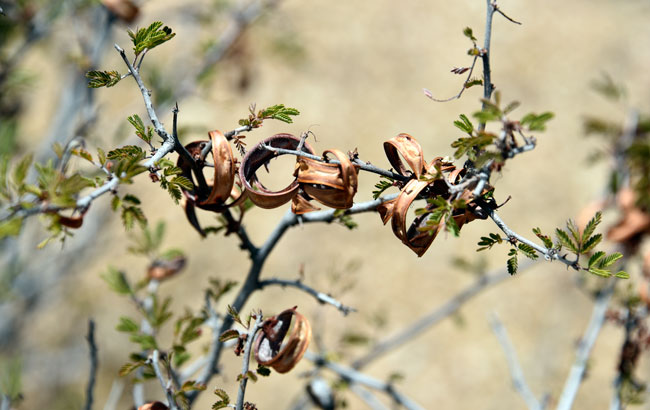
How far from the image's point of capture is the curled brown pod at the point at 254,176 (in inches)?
46.4

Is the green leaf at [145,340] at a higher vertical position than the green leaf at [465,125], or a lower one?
lower

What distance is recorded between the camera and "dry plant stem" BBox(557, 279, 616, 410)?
2.19 meters

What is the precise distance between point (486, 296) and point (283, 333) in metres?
6.44

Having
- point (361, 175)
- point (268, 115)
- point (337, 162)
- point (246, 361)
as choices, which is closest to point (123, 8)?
point (268, 115)

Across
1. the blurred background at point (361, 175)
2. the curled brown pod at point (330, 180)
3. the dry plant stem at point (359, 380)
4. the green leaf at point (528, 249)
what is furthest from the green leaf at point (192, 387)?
the blurred background at point (361, 175)

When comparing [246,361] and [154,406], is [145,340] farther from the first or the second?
[246,361]

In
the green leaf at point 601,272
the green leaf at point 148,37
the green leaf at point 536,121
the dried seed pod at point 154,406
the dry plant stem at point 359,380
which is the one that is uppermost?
the green leaf at point 148,37

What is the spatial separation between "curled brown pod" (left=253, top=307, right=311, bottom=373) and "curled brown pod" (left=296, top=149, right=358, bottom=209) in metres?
0.30

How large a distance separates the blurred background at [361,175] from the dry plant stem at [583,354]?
0.77m

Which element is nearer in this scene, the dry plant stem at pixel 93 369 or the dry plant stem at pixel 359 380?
the dry plant stem at pixel 93 369

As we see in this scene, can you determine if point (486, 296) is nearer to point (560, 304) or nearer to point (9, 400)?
point (560, 304)

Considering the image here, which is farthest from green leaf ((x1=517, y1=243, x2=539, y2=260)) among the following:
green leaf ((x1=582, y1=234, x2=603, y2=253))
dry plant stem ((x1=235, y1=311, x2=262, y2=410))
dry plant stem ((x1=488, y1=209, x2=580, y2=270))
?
dry plant stem ((x1=235, y1=311, x2=262, y2=410))

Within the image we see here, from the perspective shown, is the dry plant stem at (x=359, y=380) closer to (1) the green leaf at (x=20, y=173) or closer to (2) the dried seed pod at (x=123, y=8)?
(1) the green leaf at (x=20, y=173)

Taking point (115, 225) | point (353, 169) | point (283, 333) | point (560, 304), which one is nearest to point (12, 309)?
point (115, 225)
